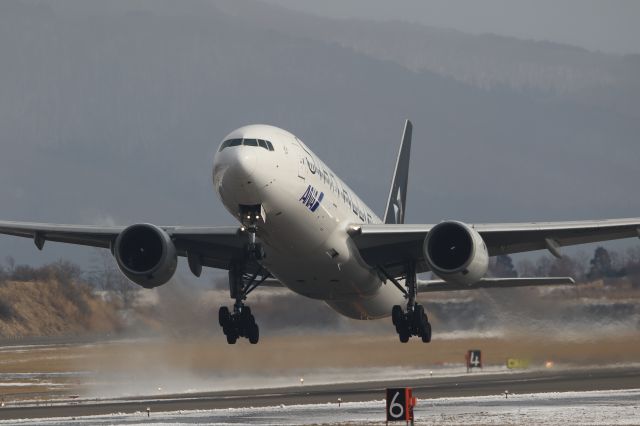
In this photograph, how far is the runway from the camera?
43.6m

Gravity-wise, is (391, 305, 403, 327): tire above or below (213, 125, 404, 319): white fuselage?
below

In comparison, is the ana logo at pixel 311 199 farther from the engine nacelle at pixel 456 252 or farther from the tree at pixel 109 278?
the tree at pixel 109 278

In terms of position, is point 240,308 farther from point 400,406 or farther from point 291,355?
point 291,355

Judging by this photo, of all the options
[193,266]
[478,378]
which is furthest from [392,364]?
[193,266]

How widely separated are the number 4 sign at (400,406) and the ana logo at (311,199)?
5.47m

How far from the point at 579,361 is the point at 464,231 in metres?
18.5

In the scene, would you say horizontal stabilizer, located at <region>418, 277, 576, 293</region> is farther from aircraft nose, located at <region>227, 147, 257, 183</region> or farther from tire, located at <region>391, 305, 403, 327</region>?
aircraft nose, located at <region>227, 147, 257, 183</region>

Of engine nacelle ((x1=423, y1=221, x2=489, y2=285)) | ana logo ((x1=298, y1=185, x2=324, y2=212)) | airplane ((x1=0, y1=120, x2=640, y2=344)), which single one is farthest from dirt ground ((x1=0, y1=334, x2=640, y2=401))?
ana logo ((x1=298, y1=185, x2=324, y2=212))

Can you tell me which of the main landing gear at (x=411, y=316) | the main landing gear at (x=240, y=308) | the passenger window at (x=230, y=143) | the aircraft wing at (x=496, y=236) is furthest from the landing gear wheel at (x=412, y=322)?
the passenger window at (x=230, y=143)

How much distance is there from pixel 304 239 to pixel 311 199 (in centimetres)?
109

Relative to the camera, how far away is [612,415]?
121ft

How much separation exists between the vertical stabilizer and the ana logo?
14.0 m

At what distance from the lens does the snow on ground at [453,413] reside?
3656 centimetres

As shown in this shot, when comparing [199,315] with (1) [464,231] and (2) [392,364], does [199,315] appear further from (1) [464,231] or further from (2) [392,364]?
(1) [464,231]
